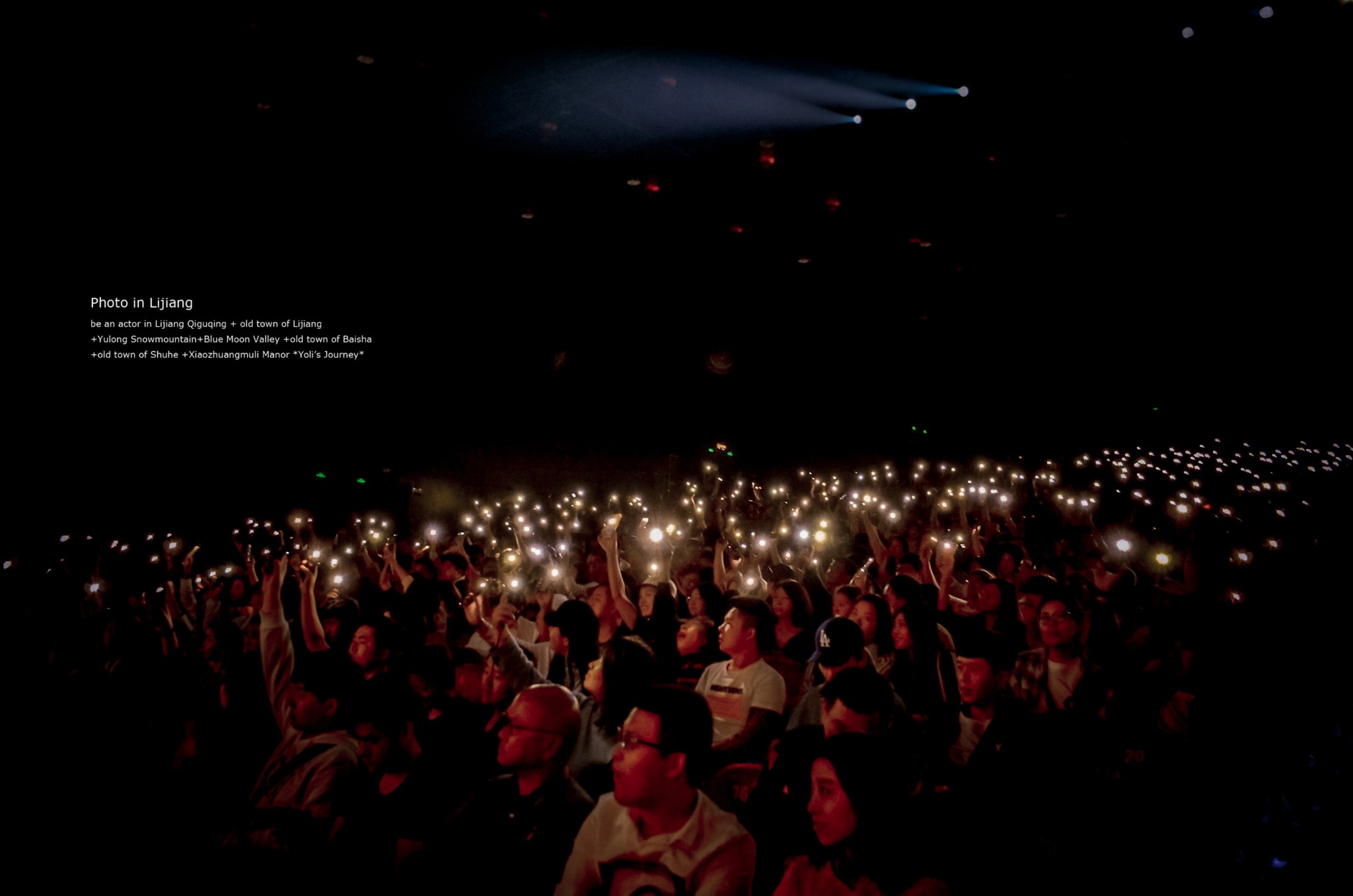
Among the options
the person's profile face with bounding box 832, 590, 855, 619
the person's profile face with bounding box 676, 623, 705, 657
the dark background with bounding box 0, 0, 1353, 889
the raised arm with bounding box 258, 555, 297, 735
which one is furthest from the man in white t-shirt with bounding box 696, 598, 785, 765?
the raised arm with bounding box 258, 555, 297, 735

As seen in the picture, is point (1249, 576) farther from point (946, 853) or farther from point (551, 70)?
point (551, 70)

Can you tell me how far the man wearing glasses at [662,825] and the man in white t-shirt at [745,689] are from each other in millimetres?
1178

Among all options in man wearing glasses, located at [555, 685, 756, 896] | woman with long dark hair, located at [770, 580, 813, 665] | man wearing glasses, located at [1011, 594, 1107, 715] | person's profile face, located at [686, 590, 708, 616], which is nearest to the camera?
man wearing glasses, located at [555, 685, 756, 896]

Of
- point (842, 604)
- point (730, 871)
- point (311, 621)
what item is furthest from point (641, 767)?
point (311, 621)

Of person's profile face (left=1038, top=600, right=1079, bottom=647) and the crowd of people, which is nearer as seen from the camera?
the crowd of people

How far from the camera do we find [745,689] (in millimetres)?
3738

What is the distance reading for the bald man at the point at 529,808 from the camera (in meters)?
2.49

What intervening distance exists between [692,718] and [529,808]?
860 millimetres

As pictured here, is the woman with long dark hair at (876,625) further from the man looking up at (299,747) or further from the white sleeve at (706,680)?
the man looking up at (299,747)

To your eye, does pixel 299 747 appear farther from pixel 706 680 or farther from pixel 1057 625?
pixel 1057 625

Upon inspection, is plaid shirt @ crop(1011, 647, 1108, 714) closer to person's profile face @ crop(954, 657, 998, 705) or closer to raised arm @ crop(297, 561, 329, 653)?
person's profile face @ crop(954, 657, 998, 705)

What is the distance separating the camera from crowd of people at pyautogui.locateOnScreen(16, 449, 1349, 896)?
227cm

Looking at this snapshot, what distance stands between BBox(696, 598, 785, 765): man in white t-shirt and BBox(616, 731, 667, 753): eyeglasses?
1.20 m

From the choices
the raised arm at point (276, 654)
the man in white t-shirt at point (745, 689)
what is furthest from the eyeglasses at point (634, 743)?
the raised arm at point (276, 654)
